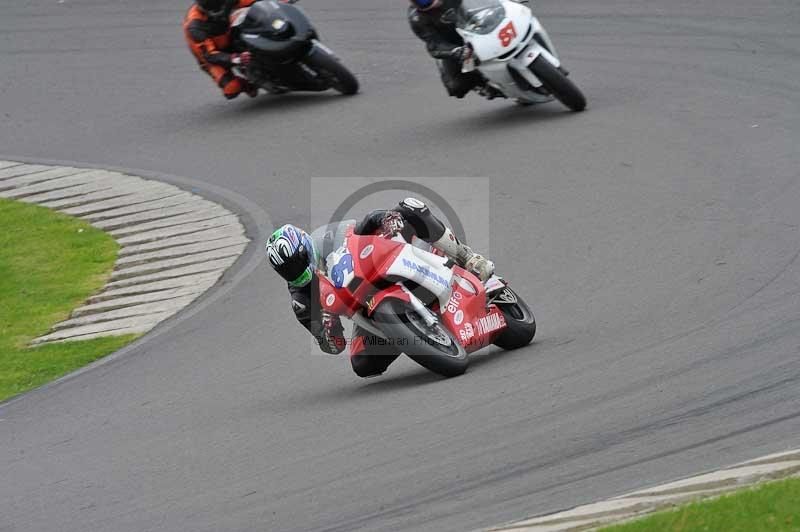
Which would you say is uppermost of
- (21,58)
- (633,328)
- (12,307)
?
(633,328)

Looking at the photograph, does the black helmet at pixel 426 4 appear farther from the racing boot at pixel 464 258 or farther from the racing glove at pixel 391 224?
the racing glove at pixel 391 224

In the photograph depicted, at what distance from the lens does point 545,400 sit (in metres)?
7.31

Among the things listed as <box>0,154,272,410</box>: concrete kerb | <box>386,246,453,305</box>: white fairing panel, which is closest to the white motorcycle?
<box>0,154,272,410</box>: concrete kerb

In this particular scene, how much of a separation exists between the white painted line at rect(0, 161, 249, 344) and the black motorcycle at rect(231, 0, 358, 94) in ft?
8.24

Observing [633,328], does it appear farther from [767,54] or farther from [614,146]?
[767,54]

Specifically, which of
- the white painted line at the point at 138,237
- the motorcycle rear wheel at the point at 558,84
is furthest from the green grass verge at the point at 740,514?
the motorcycle rear wheel at the point at 558,84

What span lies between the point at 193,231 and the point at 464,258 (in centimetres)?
538

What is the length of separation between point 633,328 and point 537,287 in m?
1.73

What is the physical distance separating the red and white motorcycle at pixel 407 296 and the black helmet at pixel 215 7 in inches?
350

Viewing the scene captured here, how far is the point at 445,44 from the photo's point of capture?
1486cm

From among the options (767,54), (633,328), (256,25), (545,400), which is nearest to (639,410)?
(545,400)

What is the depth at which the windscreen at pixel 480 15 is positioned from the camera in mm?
14000

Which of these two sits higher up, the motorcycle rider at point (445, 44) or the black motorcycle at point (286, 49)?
→ the motorcycle rider at point (445, 44)

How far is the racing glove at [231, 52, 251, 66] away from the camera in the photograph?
55.5 feet
